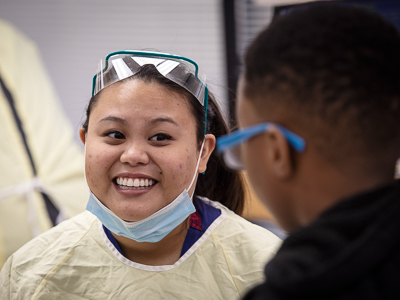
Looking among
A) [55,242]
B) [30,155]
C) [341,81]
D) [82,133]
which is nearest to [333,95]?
[341,81]

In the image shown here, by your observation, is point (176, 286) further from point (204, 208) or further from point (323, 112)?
point (323, 112)

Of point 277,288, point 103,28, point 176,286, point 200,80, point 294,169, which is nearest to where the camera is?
point 277,288

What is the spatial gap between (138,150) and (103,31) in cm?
272

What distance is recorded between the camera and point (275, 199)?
76 centimetres

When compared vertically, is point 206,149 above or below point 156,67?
below

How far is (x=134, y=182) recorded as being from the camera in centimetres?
121

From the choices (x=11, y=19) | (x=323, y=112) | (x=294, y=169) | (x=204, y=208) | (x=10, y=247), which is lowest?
(x=10, y=247)

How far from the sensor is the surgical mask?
1.24 metres

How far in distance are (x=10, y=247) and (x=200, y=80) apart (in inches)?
58.1

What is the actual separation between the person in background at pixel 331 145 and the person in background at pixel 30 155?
5.80 ft

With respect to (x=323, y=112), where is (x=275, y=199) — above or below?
below

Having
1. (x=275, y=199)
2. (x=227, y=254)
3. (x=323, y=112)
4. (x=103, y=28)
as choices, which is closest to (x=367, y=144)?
(x=323, y=112)

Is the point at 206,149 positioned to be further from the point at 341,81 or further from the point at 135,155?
the point at 341,81

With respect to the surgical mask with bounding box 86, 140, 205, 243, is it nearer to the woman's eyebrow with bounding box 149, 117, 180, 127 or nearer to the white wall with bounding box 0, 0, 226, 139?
the woman's eyebrow with bounding box 149, 117, 180, 127
